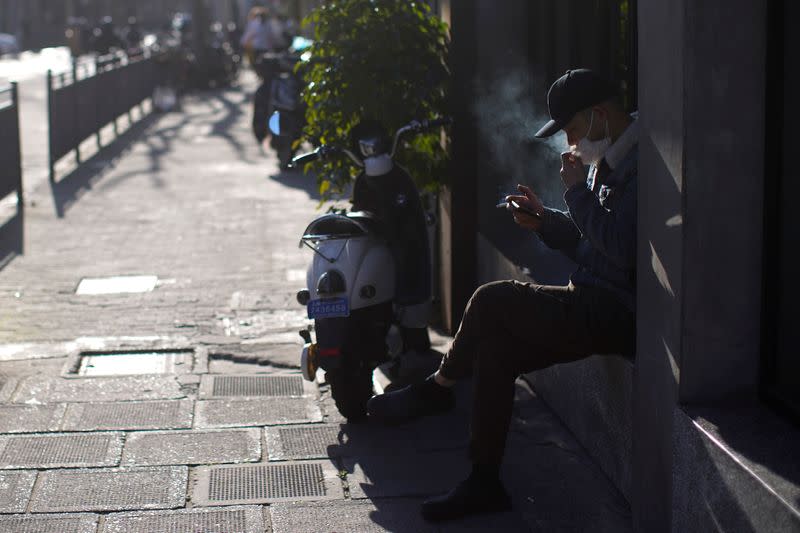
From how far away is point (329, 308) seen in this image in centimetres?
544

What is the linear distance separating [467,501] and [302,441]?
3.63 feet

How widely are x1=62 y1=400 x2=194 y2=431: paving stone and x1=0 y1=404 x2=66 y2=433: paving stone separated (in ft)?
0.16

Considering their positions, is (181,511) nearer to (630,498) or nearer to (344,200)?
(630,498)

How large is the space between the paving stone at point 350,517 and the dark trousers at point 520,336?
1.05ft

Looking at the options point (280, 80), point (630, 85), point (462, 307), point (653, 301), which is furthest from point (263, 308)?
point (280, 80)

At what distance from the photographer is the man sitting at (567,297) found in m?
4.24

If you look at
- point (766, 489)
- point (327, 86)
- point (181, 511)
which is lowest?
point (181, 511)

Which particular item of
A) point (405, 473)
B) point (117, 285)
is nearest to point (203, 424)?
point (405, 473)

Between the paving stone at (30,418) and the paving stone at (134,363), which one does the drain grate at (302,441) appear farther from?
the paving stone at (134,363)

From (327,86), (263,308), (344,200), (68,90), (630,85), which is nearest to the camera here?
(630,85)

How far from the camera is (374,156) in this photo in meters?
6.11

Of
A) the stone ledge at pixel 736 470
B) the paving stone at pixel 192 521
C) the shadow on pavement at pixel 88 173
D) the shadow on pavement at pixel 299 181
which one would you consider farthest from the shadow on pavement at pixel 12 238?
the stone ledge at pixel 736 470

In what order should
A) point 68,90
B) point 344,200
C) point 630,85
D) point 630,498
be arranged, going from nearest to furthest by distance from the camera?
1. point 630,498
2. point 630,85
3. point 344,200
4. point 68,90

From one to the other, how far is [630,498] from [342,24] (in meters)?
3.32
